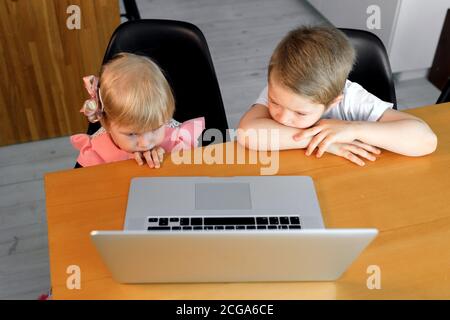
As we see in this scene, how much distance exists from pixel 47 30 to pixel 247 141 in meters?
1.16

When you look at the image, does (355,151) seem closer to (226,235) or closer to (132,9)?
(226,235)

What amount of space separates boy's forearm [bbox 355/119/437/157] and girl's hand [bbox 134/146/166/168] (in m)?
0.44

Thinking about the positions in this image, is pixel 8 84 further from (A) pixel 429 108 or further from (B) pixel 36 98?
(A) pixel 429 108

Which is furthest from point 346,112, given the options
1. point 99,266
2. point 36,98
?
point 36,98

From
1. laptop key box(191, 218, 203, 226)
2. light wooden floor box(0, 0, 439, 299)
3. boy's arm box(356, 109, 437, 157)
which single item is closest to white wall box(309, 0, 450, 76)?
light wooden floor box(0, 0, 439, 299)

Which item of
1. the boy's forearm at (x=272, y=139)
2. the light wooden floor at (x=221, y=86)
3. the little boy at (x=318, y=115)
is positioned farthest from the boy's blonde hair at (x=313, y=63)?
the light wooden floor at (x=221, y=86)

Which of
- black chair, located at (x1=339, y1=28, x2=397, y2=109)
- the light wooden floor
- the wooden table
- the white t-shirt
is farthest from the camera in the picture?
the light wooden floor

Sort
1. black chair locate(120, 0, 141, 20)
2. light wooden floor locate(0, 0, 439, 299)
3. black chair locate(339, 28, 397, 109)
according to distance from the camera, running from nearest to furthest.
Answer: black chair locate(339, 28, 397, 109)
light wooden floor locate(0, 0, 439, 299)
black chair locate(120, 0, 141, 20)

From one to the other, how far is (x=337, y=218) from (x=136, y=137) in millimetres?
488

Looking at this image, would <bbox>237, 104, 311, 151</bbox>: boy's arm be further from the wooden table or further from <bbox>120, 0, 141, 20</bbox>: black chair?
<bbox>120, 0, 141, 20</bbox>: black chair

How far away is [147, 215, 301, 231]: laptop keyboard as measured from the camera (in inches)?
34.4

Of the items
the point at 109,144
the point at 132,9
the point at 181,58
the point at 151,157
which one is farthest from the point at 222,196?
the point at 132,9

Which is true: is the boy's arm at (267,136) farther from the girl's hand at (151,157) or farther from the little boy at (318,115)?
the girl's hand at (151,157)
